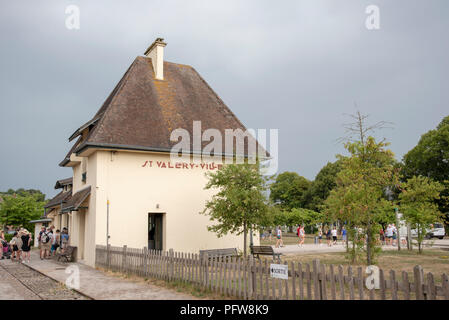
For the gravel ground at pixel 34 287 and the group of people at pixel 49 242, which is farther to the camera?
the group of people at pixel 49 242

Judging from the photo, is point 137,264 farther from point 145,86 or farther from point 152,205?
point 145,86

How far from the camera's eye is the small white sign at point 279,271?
7.85 meters

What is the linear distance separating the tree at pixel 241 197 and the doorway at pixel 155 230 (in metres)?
3.59

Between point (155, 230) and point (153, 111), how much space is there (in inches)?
234

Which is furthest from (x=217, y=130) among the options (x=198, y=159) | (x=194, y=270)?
(x=194, y=270)

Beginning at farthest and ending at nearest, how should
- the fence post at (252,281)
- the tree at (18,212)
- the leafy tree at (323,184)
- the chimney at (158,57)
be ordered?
1. the leafy tree at (323,184)
2. the tree at (18,212)
3. the chimney at (158,57)
4. the fence post at (252,281)

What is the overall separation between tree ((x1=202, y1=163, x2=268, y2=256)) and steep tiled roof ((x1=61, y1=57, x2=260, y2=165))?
3.53 m

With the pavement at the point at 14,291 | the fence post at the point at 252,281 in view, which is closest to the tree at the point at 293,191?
the pavement at the point at 14,291

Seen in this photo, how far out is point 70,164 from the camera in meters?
24.3

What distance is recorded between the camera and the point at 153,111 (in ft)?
64.6

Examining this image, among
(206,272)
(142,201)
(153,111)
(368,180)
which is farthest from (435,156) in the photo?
(206,272)

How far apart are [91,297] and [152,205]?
831 cm

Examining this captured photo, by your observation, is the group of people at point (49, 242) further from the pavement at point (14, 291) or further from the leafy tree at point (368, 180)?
the leafy tree at point (368, 180)

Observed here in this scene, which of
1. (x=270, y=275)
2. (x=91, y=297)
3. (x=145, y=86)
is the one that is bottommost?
(x=91, y=297)
